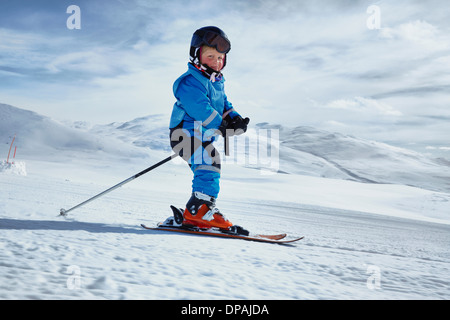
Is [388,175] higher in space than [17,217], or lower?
higher

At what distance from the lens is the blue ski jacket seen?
2.46m

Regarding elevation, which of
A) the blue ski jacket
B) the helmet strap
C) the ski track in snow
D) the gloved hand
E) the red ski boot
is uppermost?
the helmet strap

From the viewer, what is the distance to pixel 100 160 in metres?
14.5

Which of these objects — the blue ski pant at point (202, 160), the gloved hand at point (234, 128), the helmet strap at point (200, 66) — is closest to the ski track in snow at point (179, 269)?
the blue ski pant at point (202, 160)

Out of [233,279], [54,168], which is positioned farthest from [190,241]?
[54,168]

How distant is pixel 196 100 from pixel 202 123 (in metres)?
0.19

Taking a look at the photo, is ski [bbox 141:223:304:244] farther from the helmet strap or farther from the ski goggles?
the ski goggles

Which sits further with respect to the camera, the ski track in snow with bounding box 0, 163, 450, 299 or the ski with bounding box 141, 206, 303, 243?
the ski with bounding box 141, 206, 303, 243

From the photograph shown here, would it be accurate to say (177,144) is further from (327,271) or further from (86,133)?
(86,133)

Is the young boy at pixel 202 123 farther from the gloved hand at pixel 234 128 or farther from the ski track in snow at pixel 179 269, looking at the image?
the ski track in snow at pixel 179 269

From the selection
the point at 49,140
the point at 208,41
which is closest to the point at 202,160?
the point at 208,41

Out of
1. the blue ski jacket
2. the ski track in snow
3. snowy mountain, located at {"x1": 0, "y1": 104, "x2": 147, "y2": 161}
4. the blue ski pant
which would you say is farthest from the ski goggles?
snowy mountain, located at {"x1": 0, "y1": 104, "x2": 147, "y2": 161}
